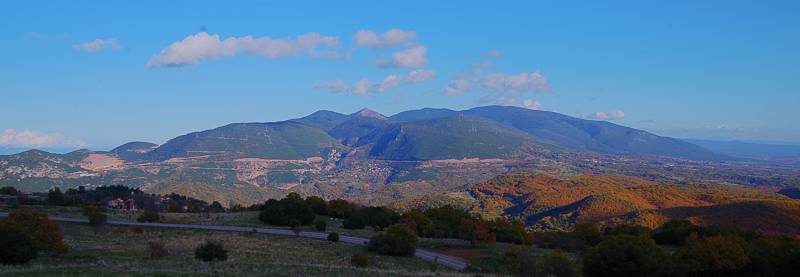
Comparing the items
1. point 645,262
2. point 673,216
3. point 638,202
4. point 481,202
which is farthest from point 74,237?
point 481,202

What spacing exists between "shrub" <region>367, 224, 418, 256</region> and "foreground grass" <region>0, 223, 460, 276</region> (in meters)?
1.44

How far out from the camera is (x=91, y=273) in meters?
24.6

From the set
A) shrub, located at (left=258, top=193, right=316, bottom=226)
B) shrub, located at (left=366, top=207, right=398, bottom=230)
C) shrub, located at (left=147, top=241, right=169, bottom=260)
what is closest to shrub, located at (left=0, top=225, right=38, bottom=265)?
shrub, located at (left=147, top=241, right=169, bottom=260)

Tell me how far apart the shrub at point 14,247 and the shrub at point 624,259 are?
107 ft

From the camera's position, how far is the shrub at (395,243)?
45312 mm

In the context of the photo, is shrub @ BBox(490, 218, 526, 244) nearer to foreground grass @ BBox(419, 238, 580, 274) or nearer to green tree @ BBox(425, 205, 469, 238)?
green tree @ BBox(425, 205, 469, 238)

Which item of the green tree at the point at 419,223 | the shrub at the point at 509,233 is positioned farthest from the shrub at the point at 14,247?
the shrub at the point at 509,233

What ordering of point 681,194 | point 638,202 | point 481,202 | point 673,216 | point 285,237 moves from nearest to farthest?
point 285,237 < point 673,216 < point 638,202 < point 681,194 < point 481,202

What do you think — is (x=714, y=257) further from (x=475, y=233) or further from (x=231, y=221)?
(x=231, y=221)

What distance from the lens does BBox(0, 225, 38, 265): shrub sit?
3070cm

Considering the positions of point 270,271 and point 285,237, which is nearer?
point 270,271

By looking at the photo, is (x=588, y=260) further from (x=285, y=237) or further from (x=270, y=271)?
(x=285, y=237)

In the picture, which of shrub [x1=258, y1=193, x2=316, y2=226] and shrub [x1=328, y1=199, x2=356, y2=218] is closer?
shrub [x1=258, y1=193, x2=316, y2=226]

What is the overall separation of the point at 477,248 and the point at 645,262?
18.0 meters
